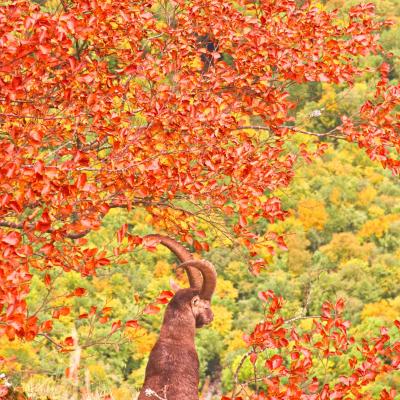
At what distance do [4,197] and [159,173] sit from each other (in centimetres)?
185

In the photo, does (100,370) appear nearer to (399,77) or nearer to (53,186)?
(53,186)

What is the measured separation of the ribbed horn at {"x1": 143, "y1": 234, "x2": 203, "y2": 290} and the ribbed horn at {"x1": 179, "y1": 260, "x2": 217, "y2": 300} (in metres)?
0.06

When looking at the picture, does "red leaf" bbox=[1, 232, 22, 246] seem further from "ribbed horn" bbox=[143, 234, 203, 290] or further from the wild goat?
the wild goat

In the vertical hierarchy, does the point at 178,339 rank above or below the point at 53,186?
below

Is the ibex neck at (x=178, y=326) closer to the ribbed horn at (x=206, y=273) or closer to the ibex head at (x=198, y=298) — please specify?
the ibex head at (x=198, y=298)

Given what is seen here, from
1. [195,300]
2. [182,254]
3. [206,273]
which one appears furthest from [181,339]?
[182,254]

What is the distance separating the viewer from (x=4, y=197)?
388 centimetres

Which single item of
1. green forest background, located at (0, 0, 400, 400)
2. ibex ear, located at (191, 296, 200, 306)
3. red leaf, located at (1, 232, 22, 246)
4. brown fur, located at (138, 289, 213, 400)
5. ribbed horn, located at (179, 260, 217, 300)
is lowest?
green forest background, located at (0, 0, 400, 400)

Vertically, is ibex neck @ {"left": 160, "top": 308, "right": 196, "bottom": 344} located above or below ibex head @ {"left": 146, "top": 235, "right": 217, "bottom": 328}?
below

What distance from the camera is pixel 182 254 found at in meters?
5.54

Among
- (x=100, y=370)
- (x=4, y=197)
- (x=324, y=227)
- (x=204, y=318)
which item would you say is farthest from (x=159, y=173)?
(x=324, y=227)

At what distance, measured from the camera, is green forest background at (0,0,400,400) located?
14.5 meters

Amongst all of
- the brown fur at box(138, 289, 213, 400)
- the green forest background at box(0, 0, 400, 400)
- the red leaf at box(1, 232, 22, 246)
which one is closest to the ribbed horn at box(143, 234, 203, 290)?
the brown fur at box(138, 289, 213, 400)

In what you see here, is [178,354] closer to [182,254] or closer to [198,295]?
[198,295]
